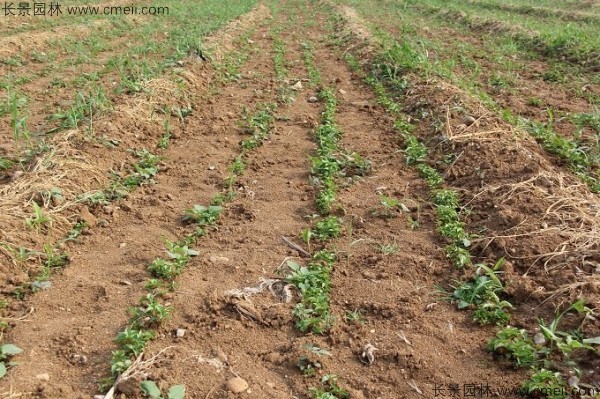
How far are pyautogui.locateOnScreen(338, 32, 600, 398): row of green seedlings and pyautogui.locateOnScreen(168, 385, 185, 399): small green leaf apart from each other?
5.45ft

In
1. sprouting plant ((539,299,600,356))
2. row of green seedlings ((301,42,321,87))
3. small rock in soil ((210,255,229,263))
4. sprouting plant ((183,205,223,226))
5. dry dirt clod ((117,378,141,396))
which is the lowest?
dry dirt clod ((117,378,141,396))

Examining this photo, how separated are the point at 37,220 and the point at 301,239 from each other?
193 centimetres

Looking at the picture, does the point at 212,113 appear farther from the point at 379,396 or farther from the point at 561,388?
the point at 561,388

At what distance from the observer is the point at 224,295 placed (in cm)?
322

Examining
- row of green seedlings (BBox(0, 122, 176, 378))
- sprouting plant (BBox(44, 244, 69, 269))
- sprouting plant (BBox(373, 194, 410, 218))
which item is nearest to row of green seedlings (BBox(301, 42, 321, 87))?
row of green seedlings (BBox(0, 122, 176, 378))

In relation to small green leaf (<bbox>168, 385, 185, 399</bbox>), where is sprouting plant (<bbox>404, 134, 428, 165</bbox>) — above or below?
above

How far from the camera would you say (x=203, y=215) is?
403 cm

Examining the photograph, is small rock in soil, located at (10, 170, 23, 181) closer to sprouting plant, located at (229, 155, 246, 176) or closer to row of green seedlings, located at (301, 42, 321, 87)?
sprouting plant, located at (229, 155, 246, 176)

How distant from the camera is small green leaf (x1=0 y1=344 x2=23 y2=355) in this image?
2.71m

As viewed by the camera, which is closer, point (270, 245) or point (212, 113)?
point (270, 245)

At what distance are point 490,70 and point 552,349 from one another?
672cm

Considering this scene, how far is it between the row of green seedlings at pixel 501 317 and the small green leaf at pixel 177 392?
65.5 inches

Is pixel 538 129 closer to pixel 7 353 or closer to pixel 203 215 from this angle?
pixel 203 215

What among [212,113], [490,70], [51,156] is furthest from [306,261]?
[490,70]
